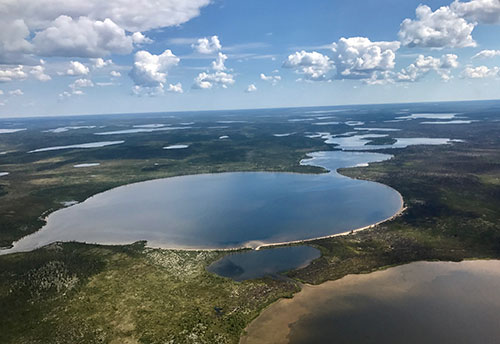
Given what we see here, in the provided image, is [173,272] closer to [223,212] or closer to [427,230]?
[223,212]

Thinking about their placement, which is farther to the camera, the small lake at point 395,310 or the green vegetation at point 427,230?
the green vegetation at point 427,230

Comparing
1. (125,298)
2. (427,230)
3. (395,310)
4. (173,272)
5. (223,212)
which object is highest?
(223,212)

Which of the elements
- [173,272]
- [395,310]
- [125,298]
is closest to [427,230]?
[395,310]

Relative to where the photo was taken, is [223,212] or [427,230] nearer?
[427,230]

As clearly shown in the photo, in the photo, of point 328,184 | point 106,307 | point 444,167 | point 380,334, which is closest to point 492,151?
point 444,167

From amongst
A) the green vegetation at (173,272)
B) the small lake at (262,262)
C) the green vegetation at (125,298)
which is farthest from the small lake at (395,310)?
the small lake at (262,262)

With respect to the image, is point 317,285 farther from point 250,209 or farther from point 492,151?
point 492,151

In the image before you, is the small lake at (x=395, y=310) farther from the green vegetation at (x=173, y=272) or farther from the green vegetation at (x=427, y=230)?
the green vegetation at (x=427, y=230)
